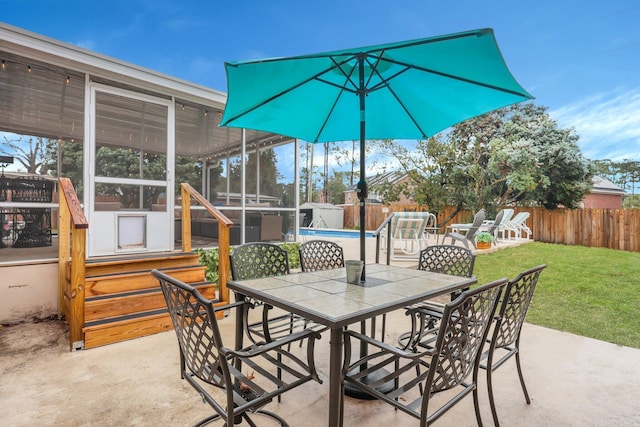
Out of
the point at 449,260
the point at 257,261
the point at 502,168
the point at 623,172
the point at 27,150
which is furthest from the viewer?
the point at 623,172

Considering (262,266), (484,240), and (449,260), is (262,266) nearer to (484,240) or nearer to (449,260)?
(449,260)

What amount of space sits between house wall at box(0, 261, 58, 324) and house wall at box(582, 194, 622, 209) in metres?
24.5

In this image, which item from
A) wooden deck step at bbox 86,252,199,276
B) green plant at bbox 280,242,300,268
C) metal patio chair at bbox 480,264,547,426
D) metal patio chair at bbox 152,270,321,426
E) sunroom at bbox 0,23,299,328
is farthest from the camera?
green plant at bbox 280,242,300,268

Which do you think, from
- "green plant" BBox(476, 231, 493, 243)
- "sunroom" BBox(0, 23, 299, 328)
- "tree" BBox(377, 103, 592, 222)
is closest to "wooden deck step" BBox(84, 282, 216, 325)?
"sunroom" BBox(0, 23, 299, 328)

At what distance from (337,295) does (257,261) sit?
1029 mm

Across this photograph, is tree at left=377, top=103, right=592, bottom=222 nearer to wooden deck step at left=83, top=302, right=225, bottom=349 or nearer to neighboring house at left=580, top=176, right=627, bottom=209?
neighboring house at left=580, top=176, right=627, bottom=209

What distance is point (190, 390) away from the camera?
2.31 metres

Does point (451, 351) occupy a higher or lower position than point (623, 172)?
lower

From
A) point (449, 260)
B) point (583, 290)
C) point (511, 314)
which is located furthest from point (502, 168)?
point (511, 314)

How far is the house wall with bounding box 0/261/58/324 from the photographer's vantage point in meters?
3.56

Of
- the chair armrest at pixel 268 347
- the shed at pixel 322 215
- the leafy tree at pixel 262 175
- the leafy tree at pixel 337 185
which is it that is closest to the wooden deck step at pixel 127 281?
the leafy tree at pixel 262 175

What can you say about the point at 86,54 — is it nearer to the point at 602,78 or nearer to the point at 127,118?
the point at 127,118

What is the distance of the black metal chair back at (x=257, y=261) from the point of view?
8.46 feet

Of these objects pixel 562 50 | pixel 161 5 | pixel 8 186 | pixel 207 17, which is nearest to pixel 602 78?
pixel 562 50
